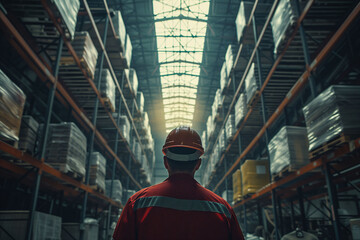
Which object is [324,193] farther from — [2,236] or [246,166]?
[2,236]

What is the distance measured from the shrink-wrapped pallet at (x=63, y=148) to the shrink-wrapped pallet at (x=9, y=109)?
1.92m

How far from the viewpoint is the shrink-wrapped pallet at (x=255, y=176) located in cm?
967

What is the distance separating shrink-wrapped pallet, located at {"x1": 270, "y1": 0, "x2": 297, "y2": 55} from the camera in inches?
258

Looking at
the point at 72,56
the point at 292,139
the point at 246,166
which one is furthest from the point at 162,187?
the point at 246,166

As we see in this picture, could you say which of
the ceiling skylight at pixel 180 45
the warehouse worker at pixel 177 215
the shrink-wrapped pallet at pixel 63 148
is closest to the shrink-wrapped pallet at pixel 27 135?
the shrink-wrapped pallet at pixel 63 148

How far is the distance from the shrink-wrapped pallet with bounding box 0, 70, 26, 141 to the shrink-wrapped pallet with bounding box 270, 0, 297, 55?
581 centimetres

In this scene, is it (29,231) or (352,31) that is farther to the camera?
(352,31)

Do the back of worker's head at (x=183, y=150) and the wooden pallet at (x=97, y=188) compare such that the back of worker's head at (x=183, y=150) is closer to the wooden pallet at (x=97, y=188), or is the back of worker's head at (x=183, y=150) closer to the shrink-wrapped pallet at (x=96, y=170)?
the shrink-wrapped pallet at (x=96, y=170)

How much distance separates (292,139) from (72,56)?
5792 mm

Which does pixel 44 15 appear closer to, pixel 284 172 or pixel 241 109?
pixel 284 172

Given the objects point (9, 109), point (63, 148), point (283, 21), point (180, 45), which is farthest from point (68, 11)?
point (180, 45)

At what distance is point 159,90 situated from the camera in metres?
25.9

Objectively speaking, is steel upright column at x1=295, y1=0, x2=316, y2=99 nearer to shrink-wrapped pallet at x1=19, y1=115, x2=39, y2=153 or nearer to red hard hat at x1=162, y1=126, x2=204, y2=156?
red hard hat at x1=162, y1=126, x2=204, y2=156

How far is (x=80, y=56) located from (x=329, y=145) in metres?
6.22
